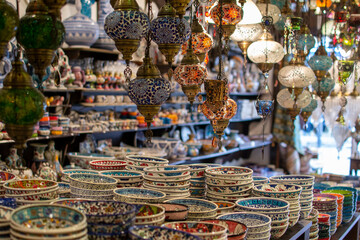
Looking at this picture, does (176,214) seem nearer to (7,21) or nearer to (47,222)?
(47,222)

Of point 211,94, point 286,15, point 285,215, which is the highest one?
point 286,15

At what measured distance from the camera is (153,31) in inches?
70.0

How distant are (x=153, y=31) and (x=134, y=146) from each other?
10.3 ft

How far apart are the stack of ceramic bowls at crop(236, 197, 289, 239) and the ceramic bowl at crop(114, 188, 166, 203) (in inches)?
13.4

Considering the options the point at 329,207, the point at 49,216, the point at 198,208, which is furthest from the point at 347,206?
the point at 49,216

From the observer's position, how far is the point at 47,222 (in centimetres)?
117

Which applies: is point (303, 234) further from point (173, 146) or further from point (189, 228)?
point (173, 146)

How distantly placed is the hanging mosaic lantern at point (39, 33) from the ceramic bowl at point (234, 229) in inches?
29.8

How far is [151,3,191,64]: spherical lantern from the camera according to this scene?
69.2 inches

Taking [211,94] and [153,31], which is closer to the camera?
[153,31]

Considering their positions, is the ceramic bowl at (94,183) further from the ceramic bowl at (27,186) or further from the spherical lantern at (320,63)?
the spherical lantern at (320,63)

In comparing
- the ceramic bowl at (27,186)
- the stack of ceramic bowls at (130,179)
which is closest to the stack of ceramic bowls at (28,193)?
the ceramic bowl at (27,186)

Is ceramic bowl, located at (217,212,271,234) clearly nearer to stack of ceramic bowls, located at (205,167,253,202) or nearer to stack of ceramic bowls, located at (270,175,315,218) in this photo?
stack of ceramic bowls, located at (205,167,253,202)

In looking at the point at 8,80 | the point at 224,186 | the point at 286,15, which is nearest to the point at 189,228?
the point at 224,186
